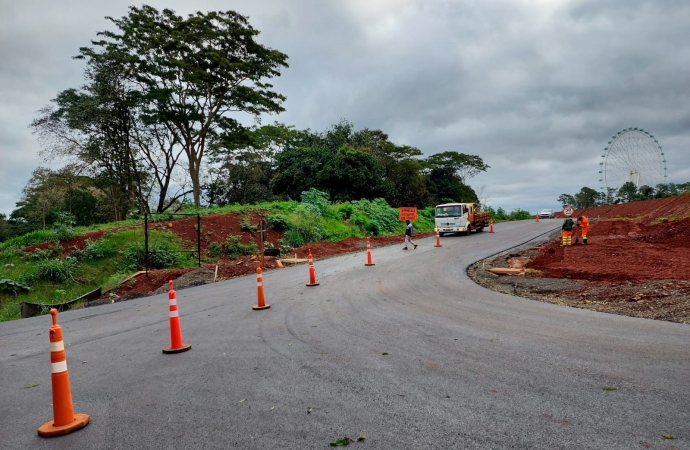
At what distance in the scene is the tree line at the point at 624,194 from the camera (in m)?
60.8

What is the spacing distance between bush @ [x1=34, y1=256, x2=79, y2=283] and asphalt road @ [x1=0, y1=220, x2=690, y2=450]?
941cm

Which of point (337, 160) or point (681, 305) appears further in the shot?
point (337, 160)

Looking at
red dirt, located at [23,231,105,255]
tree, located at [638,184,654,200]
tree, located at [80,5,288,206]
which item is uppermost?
tree, located at [80,5,288,206]

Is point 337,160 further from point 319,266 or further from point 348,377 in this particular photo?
point 348,377

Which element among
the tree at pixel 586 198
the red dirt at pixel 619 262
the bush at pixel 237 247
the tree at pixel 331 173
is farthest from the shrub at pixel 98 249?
the tree at pixel 586 198

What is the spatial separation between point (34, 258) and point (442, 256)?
17.8 metres

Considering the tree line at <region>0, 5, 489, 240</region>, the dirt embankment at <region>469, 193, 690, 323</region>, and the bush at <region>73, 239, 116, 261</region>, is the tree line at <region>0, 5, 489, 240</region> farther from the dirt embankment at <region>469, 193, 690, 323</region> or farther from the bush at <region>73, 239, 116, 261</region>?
the dirt embankment at <region>469, 193, 690, 323</region>

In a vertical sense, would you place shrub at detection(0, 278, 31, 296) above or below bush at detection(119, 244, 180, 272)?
below

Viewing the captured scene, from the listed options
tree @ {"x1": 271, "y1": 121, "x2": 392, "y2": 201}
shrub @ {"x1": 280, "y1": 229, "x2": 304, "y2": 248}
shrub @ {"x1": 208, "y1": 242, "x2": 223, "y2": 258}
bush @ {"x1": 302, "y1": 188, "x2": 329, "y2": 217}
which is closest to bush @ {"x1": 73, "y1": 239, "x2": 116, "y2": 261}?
shrub @ {"x1": 208, "y1": 242, "x2": 223, "y2": 258}

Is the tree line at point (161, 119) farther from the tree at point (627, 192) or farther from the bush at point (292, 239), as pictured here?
the tree at point (627, 192)

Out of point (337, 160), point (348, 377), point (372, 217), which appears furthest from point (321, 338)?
point (337, 160)

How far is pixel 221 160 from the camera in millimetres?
37375

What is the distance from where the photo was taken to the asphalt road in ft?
12.1

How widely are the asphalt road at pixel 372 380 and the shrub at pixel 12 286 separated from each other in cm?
919
